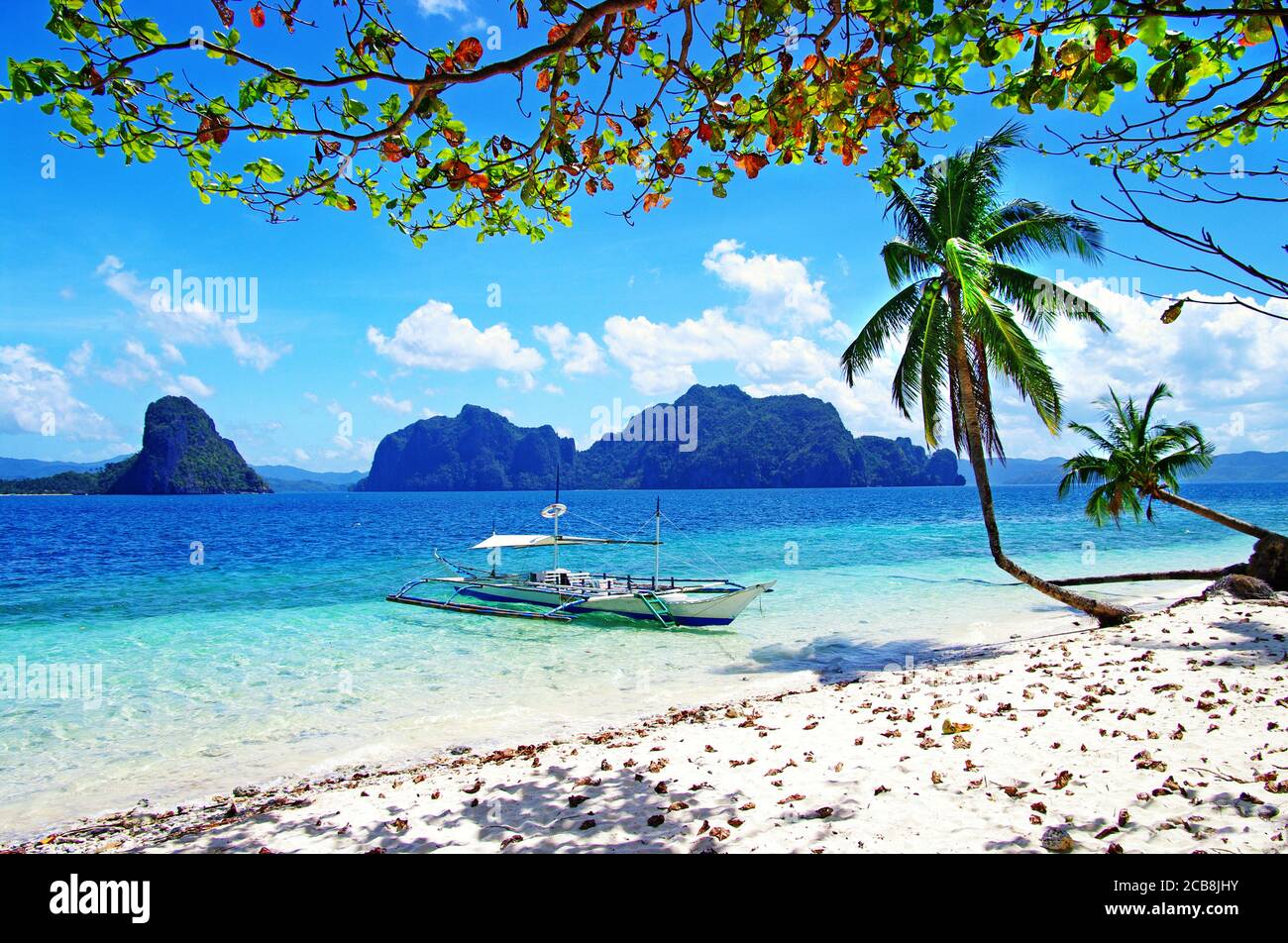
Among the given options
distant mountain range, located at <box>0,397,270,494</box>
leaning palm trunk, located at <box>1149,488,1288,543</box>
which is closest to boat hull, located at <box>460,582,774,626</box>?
leaning palm trunk, located at <box>1149,488,1288,543</box>

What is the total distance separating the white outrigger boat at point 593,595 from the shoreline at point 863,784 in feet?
26.3

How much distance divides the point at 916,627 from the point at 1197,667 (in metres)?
8.14

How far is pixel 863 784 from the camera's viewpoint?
5.09 meters

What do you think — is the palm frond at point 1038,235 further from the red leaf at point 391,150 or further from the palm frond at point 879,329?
the red leaf at point 391,150

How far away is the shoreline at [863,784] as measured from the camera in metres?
4.21

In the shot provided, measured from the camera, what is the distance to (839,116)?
12.3ft

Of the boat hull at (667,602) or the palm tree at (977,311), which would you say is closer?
the palm tree at (977,311)

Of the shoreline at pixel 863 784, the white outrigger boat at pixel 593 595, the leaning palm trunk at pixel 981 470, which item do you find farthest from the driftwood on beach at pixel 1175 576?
the shoreline at pixel 863 784

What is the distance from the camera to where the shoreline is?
13.8ft

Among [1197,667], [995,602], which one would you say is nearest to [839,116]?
[1197,667]

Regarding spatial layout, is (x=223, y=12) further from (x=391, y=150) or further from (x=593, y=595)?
(x=593, y=595)
